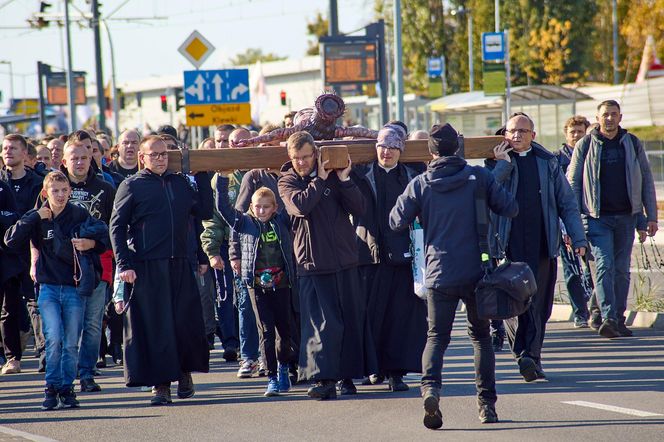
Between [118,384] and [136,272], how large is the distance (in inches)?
60.1

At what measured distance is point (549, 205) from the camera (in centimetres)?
1020

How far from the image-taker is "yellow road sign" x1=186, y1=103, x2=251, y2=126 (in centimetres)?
2077

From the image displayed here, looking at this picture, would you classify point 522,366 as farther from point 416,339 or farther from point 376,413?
point 376,413

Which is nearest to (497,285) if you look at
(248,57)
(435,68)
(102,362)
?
(102,362)

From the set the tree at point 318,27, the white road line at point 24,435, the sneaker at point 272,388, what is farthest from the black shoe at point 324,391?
the tree at point 318,27

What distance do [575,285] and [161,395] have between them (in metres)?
4.87

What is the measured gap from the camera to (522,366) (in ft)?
31.9

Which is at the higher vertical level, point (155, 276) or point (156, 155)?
point (156, 155)

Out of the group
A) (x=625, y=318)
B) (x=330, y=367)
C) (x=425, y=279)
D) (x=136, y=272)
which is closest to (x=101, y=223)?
(x=136, y=272)

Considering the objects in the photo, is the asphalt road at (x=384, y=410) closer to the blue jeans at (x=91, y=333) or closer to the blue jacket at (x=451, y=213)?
the blue jeans at (x=91, y=333)

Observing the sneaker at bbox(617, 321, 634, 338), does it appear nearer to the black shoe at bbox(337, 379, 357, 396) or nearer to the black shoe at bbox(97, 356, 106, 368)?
the black shoe at bbox(337, 379, 357, 396)

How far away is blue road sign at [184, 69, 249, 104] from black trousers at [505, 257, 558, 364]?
441 inches

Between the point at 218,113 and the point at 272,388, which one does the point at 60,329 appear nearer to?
the point at 272,388

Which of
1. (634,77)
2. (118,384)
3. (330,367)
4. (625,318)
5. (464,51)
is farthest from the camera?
(464,51)
